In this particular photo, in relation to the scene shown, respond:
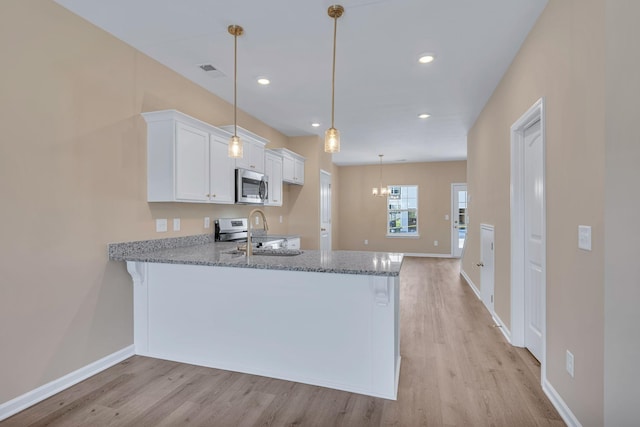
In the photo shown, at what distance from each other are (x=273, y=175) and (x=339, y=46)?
→ 7.46 ft

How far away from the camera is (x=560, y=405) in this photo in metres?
1.98

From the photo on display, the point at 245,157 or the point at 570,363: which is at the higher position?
the point at 245,157

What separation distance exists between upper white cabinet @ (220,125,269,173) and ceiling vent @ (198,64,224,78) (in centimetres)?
56

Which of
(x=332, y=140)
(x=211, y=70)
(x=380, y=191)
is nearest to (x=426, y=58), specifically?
(x=332, y=140)

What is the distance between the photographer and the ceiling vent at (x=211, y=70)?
10.3ft

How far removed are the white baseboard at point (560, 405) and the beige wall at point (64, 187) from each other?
311 cm

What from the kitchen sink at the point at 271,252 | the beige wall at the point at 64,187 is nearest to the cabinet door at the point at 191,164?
the beige wall at the point at 64,187

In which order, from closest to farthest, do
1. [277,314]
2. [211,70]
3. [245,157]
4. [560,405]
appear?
[560,405], [277,314], [211,70], [245,157]

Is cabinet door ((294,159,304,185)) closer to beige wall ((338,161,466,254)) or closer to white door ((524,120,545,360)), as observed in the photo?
white door ((524,120,545,360))

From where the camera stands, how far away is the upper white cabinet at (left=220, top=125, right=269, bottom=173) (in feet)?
12.7

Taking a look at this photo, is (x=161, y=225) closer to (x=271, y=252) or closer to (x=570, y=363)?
(x=271, y=252)

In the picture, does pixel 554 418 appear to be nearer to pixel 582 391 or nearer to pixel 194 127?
pixel 582 391

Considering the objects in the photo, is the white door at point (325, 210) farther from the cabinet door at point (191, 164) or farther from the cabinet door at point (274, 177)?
the cabinet door at point (191, 164)

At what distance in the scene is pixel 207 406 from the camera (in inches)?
81.4
